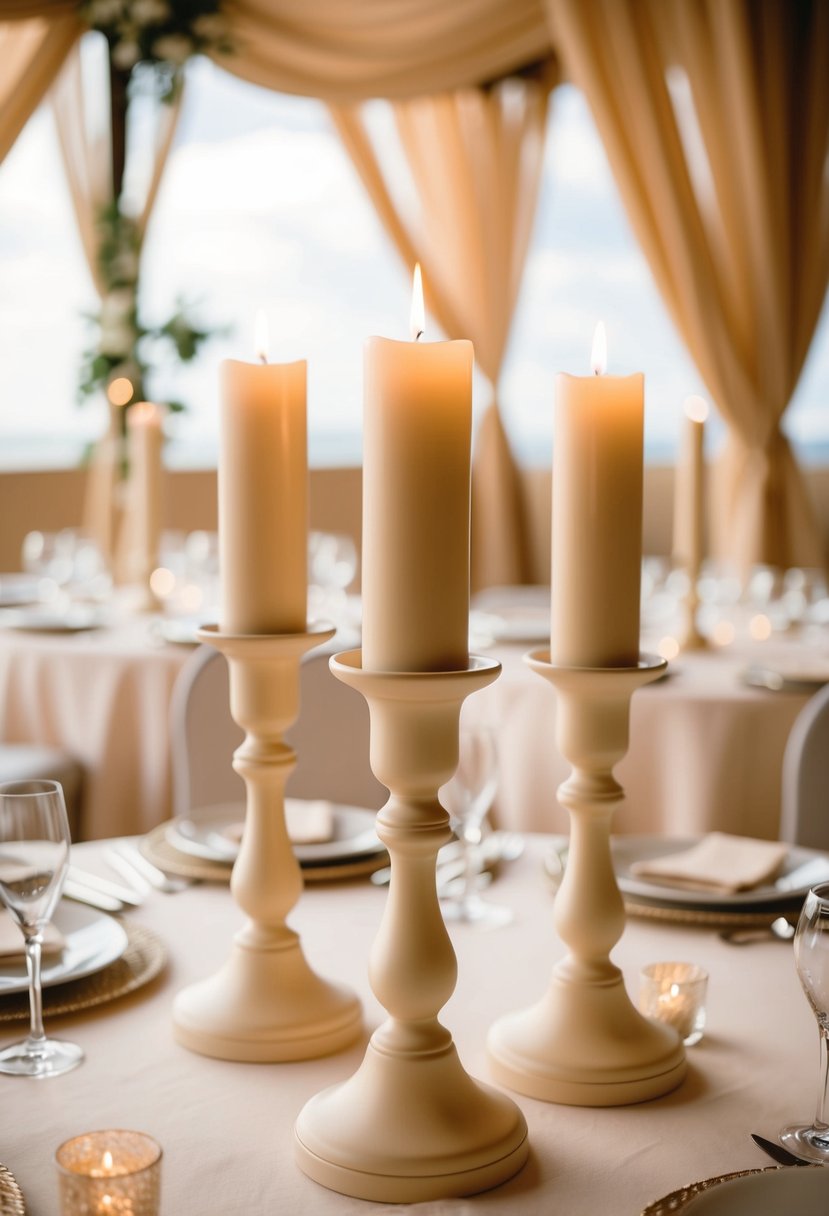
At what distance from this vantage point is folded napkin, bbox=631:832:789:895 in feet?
4.24

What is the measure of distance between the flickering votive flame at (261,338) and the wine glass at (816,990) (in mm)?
584

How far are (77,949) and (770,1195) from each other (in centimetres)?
65

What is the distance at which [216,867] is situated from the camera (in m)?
1.36

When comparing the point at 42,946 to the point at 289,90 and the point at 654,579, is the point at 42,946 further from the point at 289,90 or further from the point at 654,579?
the point at 289,90

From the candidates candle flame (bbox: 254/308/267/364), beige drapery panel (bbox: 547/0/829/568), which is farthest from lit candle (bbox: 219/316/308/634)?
beige drapery panel (bbox: 547/0/829/568)

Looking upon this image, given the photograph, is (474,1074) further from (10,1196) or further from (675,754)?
(675,754)

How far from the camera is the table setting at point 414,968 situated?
78 centimetres

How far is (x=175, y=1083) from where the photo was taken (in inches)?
35.9

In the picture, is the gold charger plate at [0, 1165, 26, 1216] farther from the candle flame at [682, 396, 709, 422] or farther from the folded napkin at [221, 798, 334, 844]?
the candle flame at [682, 396, 709, 422]

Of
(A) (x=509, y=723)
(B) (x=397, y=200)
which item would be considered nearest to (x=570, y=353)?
(B) (x=397, y=200)

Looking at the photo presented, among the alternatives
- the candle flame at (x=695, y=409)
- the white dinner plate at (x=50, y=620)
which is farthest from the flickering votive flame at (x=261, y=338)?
the white dinner plate at (x=50, y=620)

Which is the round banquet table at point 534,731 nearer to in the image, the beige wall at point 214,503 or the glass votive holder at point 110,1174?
the glass votive holder at point 110,1174

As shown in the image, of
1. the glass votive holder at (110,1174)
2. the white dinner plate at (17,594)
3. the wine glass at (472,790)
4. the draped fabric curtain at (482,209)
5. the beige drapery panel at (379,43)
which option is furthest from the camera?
the draped fabric curtain at (482,209)

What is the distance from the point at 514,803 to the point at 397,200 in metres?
4.27
